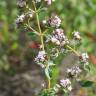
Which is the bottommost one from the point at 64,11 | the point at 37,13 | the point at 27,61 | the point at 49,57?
the point at 49,57

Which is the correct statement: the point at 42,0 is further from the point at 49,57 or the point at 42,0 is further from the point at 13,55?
the point at 13,55

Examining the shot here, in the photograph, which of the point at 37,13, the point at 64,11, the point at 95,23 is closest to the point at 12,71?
the point at 64,11

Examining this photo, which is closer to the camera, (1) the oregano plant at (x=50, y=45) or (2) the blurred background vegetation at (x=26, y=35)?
(1) the oregano plant at (x=50, y=45)

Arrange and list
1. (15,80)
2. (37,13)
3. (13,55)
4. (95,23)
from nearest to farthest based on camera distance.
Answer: (37,13)
(15,80)
(13,55)
(95,23)

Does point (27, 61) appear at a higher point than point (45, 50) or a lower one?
higher

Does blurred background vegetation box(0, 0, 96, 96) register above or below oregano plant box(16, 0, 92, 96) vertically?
above

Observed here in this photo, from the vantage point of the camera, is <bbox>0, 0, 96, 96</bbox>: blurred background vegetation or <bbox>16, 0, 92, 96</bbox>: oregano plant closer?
<bbox>16, 0, 92, 96</bbox>: oregano plant

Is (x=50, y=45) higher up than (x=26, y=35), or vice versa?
(x=26, y=35)

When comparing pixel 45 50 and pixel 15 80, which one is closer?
pixel 45 50


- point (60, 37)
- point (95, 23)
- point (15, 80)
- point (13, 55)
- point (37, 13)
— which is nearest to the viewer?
point (60, 37)

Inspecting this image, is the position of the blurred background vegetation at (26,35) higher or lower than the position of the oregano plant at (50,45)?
higher

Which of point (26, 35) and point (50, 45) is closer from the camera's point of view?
point (50, 45)
